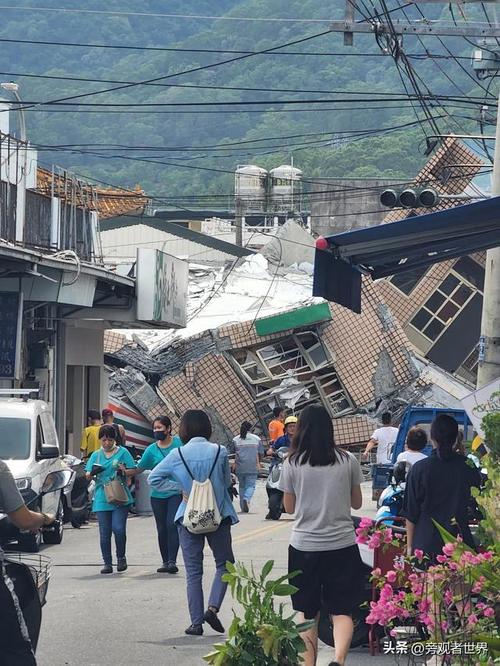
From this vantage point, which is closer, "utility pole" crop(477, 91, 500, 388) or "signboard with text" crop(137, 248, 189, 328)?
"utility pole" crop(477, 91, 500, 388)

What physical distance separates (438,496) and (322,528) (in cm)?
99

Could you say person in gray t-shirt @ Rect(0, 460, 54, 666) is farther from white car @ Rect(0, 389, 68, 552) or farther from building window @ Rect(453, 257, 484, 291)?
building window @ Rect(453, 257, 484, 291)

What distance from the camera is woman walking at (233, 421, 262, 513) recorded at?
75.9 ft

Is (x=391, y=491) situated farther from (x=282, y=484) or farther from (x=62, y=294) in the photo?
(x=62, y=294)

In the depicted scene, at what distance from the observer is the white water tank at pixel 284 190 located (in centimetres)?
7331

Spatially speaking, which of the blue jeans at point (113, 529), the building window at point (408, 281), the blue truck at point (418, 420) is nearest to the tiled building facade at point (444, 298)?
the building window at point (408, 281)

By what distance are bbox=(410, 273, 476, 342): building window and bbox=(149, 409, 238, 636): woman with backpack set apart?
2862 centimetres

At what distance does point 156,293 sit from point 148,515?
6.52 meters

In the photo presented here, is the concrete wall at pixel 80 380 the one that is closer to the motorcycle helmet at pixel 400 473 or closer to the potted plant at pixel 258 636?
the motorcycle helmet at pixel 400 473

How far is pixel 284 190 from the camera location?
75438 millimetres

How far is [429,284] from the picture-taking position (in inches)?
1535

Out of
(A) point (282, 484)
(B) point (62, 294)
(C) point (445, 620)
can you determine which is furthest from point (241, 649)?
(B) point (62, 294)

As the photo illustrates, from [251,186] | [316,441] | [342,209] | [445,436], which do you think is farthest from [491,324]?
[251,186]

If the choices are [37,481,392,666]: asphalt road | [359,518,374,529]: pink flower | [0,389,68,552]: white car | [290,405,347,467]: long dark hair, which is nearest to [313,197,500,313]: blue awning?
[290,405,347,467]: long dark hair
